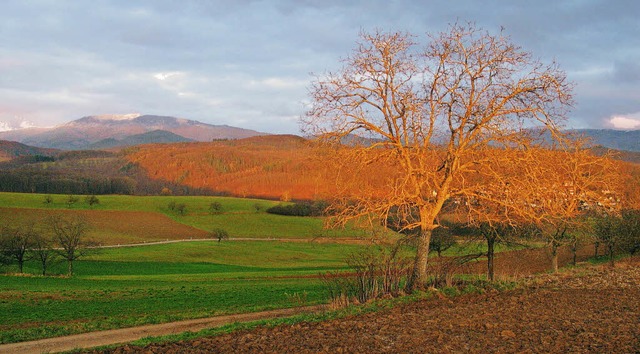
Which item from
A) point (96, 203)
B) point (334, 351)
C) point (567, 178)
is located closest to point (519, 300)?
point (567, 178)

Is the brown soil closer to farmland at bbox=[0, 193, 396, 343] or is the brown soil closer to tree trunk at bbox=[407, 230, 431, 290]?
tree trunk at bbox=[407, 230, 431, 290]

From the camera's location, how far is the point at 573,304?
15.0 m

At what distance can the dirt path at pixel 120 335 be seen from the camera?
14984 millimetres

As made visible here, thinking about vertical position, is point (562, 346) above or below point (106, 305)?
above

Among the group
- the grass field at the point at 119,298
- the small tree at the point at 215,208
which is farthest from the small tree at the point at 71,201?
the grass field at the point at 119,298

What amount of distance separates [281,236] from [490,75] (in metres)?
81.7

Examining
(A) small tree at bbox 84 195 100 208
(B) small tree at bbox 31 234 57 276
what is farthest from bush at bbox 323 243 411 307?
(A) small tree at bbox 84 195 100 208

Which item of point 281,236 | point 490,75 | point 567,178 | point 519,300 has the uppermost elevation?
point 490,75

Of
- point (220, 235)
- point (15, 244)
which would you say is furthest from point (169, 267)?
point (220, 235)

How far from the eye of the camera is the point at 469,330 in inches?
467

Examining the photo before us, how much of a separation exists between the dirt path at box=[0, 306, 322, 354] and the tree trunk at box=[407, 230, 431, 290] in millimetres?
4591

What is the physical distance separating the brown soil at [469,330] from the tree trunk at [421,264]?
4.40ft

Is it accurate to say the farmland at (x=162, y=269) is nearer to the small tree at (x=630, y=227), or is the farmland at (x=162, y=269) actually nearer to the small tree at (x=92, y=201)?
the small tree at (x=92, y=201)

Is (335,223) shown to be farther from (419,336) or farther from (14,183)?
(14,183)
